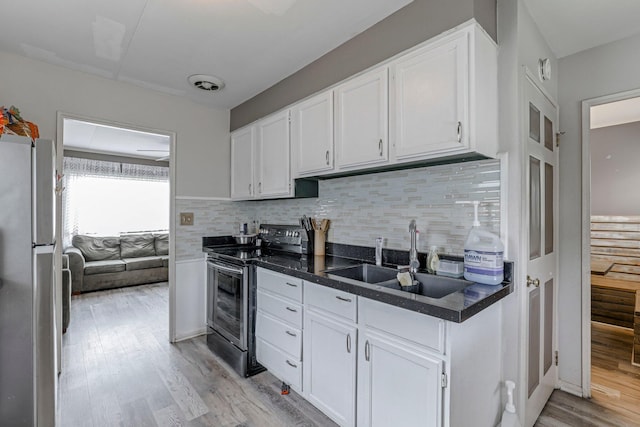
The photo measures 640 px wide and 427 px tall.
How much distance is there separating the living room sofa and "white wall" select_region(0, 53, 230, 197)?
2.88 m

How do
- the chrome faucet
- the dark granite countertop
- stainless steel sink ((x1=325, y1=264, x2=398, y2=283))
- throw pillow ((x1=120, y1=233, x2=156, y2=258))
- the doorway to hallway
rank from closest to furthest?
the dark granite countertop → the chrome faucet → stainless steel sink ((x1=325, y1=264, x2=398, y2=283)) → the doorway to hallway → throw pillow ((x1=120, y1=233, x2=156, y2=258))

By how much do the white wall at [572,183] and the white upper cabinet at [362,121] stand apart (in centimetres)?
144

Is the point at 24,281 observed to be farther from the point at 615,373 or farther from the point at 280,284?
the point at 615,373

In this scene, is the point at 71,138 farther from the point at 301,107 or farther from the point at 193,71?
the point at 301,107

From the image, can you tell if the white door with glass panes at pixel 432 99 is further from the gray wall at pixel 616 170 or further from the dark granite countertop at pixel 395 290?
the gray wall at pixel 616 170

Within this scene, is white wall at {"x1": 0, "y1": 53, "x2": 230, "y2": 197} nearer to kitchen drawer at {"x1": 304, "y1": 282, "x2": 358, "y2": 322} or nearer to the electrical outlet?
the electrical outlet

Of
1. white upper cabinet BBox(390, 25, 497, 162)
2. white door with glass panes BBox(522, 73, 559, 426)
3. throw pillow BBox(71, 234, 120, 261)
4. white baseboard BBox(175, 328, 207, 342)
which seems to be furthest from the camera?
throw pillow BBox(71, 234, 120, 261)

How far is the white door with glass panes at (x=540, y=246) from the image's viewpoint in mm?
1691

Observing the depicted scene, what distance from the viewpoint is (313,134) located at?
7.44ft

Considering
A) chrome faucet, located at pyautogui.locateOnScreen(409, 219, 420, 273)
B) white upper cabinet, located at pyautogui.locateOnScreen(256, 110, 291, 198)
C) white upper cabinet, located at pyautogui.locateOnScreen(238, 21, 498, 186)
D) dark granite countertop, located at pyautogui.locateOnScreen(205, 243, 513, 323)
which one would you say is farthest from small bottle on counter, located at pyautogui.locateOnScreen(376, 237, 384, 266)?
white upper cabinet, located at pyautogui.locateOnScreen(256, 110, 291, 198)

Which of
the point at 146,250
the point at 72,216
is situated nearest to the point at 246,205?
the point at 146,250

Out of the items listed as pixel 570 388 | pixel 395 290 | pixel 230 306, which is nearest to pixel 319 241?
pixel 230 306

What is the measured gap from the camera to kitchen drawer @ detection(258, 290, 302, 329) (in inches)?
76.7

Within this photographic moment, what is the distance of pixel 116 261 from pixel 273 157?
13.3ft
